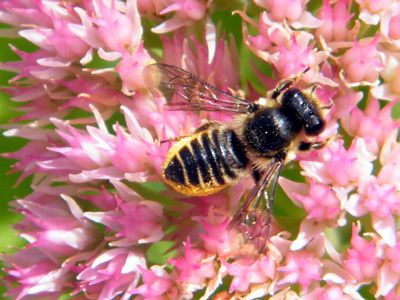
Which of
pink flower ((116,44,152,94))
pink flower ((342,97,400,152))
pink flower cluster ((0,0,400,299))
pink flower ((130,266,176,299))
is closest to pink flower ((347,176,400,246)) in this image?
pink flower cluster ((0,0,400,299))

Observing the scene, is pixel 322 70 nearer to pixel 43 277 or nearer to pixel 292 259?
pixel 292 259

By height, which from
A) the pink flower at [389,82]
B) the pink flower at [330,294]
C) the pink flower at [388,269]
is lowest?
the pink flower at [330,294]

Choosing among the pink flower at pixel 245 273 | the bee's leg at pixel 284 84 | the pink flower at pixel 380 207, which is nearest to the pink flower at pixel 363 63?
the bee's leg at pixel 284 84

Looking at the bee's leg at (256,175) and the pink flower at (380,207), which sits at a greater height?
the bee's leg at (256,175)

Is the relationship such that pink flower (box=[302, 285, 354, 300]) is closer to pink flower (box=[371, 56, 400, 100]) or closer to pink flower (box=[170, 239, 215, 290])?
pink flower (box=[170, 239, 215, 290])

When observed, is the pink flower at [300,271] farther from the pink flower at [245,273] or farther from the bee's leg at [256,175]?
the bee's leg at [256,175]

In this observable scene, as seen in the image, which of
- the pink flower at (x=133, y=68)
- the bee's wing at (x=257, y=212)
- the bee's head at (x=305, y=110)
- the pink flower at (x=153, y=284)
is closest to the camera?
the bee's wing at (x=257, y=212)

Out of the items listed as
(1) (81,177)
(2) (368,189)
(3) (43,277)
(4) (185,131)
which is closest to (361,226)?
(2) (368,189)

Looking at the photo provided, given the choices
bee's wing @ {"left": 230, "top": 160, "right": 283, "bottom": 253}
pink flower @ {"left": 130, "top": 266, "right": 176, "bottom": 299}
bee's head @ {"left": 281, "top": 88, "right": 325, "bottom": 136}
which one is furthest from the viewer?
pink flower @ {"left": 130, "top": 266, "right": 176, "bottom": 299}
